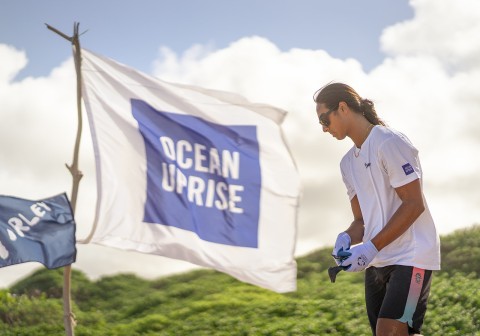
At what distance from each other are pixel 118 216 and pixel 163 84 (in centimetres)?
185

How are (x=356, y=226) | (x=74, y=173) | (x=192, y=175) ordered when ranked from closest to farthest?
(x=356, y=226)
(x=74, y=173)
(x=192, y=175)

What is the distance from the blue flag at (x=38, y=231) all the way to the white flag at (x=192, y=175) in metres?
0.37

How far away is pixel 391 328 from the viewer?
4.60 meters

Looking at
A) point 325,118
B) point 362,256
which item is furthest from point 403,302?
point 325,118

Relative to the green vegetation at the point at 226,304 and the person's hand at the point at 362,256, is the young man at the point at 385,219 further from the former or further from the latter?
the green vegetation at the point at 226,304

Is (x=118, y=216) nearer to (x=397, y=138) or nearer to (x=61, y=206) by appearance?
(x=61, y=206)

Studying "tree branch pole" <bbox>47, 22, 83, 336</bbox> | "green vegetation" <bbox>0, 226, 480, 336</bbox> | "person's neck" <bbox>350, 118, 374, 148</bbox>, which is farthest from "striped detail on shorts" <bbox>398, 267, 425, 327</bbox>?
"green vegetation" <bbox>0, 226, 480, 336</bbox>

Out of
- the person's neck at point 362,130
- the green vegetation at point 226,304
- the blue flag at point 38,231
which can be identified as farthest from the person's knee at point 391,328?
the green vegetation at point 226,304

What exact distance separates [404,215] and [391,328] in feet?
1.97

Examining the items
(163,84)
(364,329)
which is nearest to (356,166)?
(163,84)

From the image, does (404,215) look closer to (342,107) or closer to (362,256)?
(362,256)

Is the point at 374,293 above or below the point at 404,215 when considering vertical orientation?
below

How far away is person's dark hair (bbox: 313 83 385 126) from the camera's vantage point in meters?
4.95

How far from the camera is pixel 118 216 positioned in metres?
10.3
